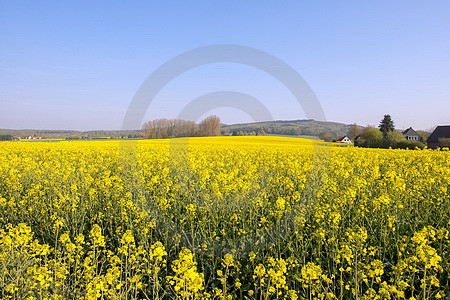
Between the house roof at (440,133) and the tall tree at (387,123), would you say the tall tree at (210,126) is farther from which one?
the house roof at (440,133)

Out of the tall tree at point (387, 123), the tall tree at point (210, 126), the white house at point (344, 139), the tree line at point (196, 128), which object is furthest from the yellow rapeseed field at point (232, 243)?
the white house at point (344, 139)

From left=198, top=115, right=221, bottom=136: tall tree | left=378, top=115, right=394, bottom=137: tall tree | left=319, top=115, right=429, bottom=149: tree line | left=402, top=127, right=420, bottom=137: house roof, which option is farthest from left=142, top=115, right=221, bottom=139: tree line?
left=402, top=127, right=420, bottom=137: house roof

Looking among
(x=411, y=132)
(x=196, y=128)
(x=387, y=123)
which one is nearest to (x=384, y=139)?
(x=387, y=123)

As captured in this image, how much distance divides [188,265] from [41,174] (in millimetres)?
7819

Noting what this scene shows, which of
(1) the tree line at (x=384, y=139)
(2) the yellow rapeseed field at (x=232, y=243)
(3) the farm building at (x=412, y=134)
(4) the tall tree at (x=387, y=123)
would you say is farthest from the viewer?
(3) the farm building at (x=412, y=134)

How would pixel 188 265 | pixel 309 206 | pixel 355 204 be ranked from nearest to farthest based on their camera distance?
pixel 188 265
pixel 309 206
pixel 355 204

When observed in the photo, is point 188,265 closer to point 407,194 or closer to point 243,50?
point 407,194

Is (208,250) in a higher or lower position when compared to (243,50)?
lower

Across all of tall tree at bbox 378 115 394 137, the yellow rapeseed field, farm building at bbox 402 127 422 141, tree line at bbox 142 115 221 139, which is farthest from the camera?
farm building at bbox 402 127 422 141

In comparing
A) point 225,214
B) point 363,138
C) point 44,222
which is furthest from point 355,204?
point 363,138

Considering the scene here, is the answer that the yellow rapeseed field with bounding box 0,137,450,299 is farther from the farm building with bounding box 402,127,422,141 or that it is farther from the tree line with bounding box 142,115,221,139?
the farm building with bounding box 402,127,422,141

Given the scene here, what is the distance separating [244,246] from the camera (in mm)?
4051

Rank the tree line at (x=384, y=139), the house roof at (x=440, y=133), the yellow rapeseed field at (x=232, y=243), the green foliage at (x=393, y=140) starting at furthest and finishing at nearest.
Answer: the house roof at (x=440, y=133)
the green foliage at (x=393, y=140)
the tree line at (x=384, y=139)
the yellow rapeseed field at (x=232, y=243)

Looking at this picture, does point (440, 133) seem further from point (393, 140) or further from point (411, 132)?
point (393, 140)
